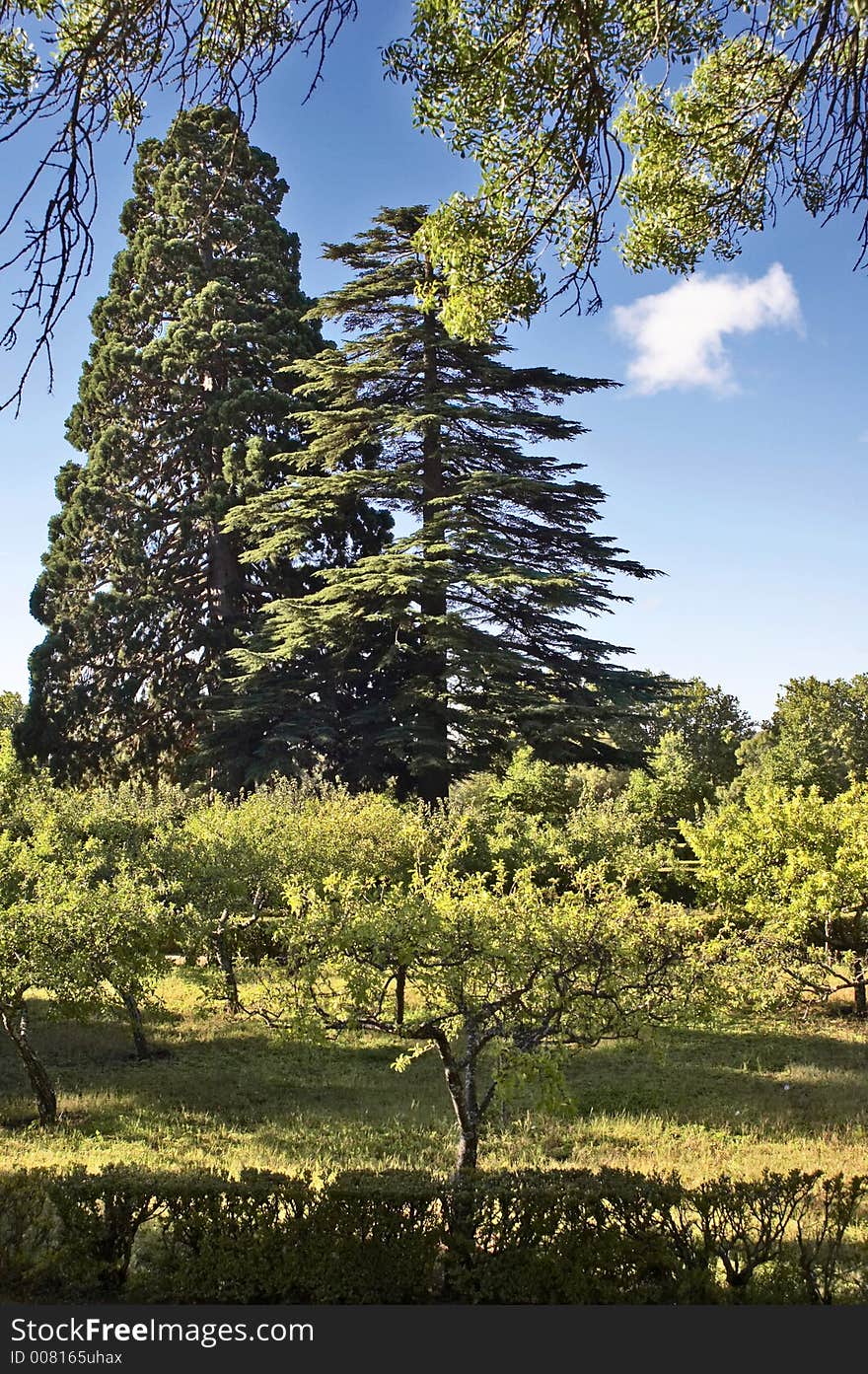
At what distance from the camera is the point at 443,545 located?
22562 millimetres

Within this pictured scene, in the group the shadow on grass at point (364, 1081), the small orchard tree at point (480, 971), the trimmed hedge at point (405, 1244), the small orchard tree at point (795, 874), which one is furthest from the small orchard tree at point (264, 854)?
the small orchard tree at point (795, 874)

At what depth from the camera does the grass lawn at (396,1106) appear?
9555mm

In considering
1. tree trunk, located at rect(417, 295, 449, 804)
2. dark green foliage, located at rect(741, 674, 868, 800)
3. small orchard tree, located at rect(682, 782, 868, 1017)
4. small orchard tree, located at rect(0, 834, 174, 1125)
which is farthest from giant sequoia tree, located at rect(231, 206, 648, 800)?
dark green foliage, located at rect(741, 674, 868, 800)

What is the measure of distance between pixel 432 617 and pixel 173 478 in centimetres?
1185

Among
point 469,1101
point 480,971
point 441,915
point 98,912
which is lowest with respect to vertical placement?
point 469,1101

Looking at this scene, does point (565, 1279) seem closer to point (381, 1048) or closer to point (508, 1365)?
point (508, 1365)

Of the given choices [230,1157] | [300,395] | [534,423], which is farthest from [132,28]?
[300,395]

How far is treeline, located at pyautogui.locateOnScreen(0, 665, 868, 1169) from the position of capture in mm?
7852

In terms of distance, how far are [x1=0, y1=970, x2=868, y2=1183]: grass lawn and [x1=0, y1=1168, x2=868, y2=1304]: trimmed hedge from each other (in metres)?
2.32

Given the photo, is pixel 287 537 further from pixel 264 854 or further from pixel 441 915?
pixel 441 915

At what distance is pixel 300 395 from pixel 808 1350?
91.2 ft

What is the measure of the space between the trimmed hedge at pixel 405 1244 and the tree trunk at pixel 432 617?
53.3 ft

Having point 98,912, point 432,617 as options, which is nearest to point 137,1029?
point 98,912

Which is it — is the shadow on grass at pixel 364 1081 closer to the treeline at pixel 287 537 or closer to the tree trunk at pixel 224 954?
the tree trunk at pixel 224 954
